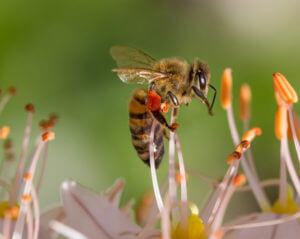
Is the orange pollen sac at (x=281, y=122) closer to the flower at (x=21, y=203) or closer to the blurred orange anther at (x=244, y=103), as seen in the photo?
the blurred orange anther at (x=244, y=103)

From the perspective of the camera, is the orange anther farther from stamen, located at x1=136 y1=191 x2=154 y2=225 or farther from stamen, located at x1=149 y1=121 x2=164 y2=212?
stamen, located at x1=136 y1=191 x2=154 y2=225

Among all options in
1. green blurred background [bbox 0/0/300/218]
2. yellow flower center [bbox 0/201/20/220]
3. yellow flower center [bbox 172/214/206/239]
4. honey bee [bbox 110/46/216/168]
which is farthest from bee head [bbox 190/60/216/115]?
green blurred background [bbox 0/0/300/218]

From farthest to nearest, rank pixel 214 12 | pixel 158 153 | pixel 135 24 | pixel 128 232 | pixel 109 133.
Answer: pixel 214 12 < pixel 135 24 < pixel 109 133 < pixel 158 153 < pixel 128 232

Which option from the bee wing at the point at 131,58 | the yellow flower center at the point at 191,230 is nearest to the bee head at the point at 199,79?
the bee wing at the point at 131,58

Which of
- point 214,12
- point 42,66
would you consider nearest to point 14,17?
point 42,66

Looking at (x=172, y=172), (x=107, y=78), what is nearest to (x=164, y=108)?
(x=172, y=172)

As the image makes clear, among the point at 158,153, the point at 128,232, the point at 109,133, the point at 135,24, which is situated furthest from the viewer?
the point at 135,24

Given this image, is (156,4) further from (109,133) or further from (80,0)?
(109,133)

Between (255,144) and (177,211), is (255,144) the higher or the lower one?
the higher one
